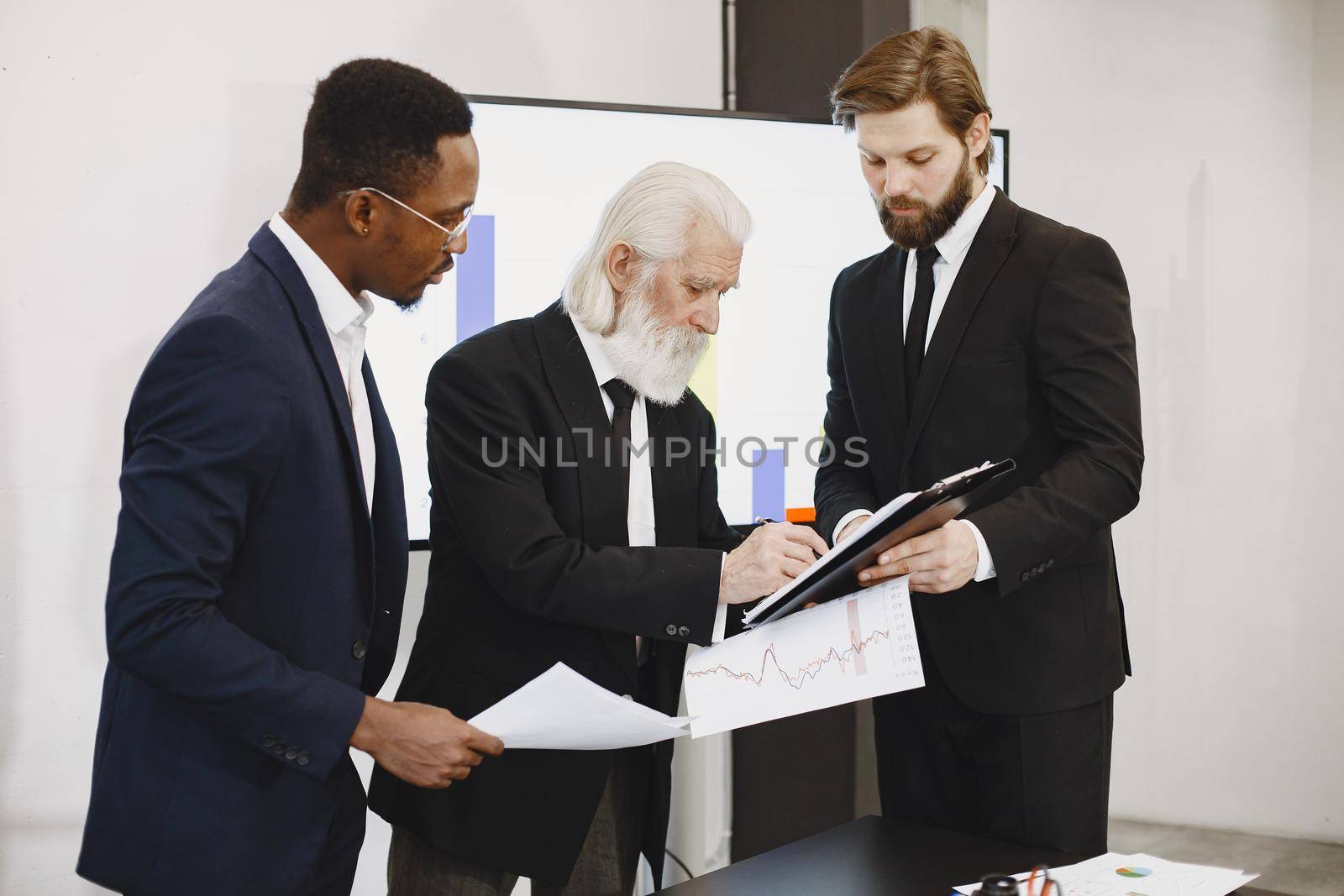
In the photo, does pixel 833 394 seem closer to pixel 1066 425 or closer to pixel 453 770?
pixel 1066 425

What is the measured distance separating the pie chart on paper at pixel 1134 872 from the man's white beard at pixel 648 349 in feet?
3.29

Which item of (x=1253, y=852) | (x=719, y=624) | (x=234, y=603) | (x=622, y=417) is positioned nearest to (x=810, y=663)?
(x=719, y=624)

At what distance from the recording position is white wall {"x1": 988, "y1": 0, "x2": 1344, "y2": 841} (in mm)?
3363

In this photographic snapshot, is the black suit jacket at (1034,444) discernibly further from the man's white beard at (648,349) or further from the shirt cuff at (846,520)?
the man's white beard at (648,349)

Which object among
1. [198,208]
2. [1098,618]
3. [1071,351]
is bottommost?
[1098,618]

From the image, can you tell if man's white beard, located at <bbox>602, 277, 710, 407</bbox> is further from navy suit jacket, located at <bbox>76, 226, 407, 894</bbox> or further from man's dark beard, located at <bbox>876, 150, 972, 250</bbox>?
navy suit jacket, located at <bbox>76, 226, 407, 894</bbox>

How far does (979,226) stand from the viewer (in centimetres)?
191

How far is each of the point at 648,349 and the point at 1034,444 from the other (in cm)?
67

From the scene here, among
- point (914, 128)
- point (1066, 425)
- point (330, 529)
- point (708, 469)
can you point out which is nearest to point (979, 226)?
point (914, 128)

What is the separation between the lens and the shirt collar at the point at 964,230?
6.35ft

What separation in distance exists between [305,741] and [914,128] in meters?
1.40

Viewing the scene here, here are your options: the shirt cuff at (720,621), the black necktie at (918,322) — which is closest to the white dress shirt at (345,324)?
the shirt cuff at (720,621)

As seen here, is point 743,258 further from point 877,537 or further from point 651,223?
point 877,537

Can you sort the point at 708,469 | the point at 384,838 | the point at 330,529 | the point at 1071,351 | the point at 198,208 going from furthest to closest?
the point at 384,838 → the point at 198,208 → the point at 708,469 → the point at 1071,351 → the point at 330,529
